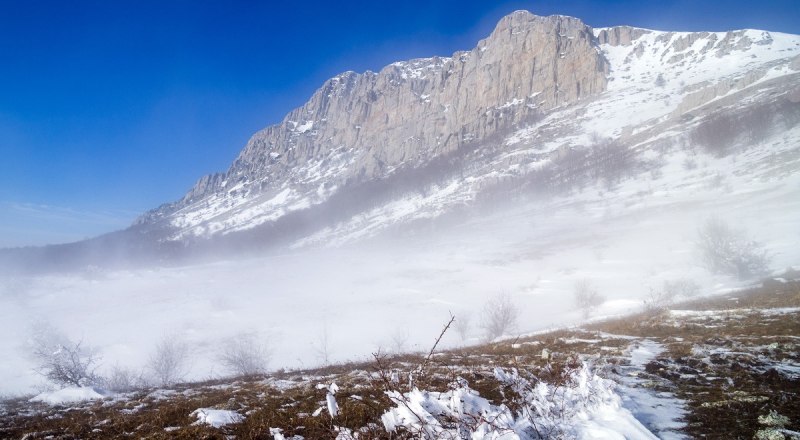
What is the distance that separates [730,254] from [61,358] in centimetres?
8521

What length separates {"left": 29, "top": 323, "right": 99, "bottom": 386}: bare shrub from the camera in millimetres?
26828

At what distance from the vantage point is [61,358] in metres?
36.5

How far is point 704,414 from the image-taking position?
6.80 meters

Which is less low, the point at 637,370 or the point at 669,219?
the point at 669,219

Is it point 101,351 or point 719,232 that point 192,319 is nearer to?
point 101,351

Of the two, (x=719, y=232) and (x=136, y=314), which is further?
(x=136, y=314)

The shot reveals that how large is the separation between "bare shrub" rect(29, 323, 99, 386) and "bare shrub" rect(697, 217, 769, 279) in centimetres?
7698

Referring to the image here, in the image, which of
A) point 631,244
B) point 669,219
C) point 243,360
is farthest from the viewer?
point 669,219

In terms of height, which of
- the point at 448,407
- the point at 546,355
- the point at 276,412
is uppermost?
the point at 448,407

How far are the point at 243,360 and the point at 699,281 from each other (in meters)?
75.5

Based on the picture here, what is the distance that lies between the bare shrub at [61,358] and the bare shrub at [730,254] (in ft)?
253

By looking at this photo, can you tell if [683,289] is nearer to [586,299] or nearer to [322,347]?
[586,299]

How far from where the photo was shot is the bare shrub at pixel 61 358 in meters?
26.8

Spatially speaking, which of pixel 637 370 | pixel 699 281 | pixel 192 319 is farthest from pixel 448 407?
pixel 192 319
